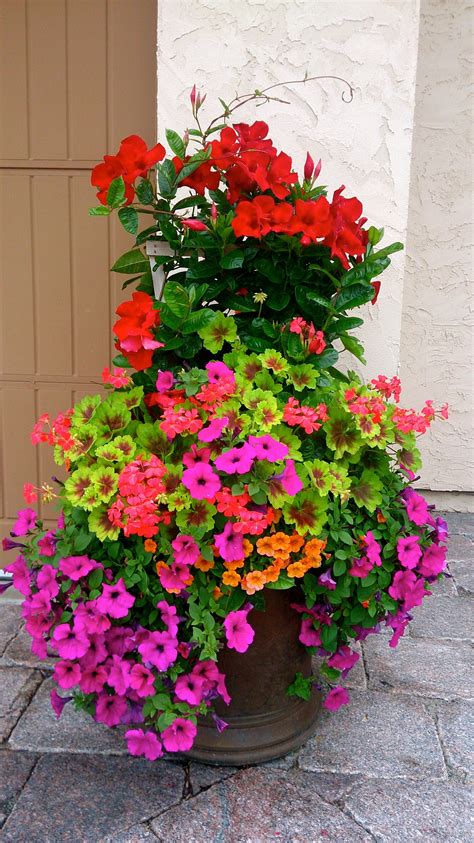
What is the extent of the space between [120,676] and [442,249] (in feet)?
9.22

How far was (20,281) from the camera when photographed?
9.27ft

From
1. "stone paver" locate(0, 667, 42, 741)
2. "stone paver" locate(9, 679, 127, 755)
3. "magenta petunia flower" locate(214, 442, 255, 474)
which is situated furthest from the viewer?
"stone paver" locate(0, 667, 42, 741)

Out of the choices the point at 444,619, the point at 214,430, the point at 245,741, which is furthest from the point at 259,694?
the point at 444,619

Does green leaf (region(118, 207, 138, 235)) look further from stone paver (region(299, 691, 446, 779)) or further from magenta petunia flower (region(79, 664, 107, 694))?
stone paver (region(299, 691, 446, 779))

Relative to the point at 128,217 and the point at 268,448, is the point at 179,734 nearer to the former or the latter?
the point at 268,448

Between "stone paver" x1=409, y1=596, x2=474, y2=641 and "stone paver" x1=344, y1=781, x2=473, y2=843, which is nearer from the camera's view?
"stone paver" x1=344, y1=781, x2=473, y2=843

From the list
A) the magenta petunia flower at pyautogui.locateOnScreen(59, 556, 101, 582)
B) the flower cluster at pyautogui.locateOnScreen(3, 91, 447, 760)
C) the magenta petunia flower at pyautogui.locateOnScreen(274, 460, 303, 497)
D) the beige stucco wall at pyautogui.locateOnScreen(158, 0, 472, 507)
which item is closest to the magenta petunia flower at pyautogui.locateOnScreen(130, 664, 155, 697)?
the flower cluster at pyautogui.locateOnScreen(3, 91, 447, 760)

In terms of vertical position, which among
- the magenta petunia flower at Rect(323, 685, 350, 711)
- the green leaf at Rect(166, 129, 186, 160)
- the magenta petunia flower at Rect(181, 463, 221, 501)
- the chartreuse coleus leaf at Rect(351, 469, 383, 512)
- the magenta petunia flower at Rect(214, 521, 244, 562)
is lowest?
the magenta petunia flower at Rect(323, 685, 350, 711)

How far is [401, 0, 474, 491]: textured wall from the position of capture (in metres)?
3.45

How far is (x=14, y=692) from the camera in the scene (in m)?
2.19

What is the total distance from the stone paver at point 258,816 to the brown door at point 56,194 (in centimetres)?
159

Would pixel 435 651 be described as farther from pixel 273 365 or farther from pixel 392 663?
pixel 273 365

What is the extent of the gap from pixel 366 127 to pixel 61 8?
3.94 ft

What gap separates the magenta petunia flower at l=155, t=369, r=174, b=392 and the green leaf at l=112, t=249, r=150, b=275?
0.37 m
